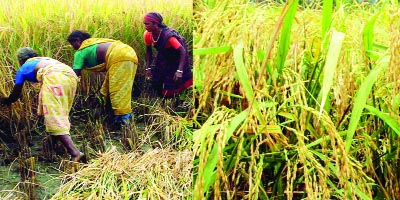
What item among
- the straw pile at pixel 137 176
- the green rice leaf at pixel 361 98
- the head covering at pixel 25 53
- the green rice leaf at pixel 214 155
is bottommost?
the straw pile at pixel 137 176

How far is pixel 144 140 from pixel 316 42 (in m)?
0.49

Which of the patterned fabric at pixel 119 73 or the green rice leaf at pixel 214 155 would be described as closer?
the green rice leaf at pixel 214 155

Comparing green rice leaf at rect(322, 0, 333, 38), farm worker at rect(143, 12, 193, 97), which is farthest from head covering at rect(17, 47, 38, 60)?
green rice leaf at rect(322, 0, 333, 38)

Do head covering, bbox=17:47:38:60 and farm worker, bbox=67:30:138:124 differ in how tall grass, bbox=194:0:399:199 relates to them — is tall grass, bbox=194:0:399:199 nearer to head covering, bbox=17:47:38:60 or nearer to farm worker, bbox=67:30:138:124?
farm worker, bbox=67:30:138:124

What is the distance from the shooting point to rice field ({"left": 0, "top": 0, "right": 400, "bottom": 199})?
1104mm

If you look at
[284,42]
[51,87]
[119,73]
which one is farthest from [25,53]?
[284,42]

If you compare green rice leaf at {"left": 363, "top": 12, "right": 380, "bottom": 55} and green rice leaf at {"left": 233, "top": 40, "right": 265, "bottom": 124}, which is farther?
green rice leaf at {"left": 363, "top": 12, "right": 380, "bottom": 55}

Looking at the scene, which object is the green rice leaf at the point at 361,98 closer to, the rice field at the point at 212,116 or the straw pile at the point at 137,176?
the rice field at the point at 212,116

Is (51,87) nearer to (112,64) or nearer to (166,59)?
(112,64)

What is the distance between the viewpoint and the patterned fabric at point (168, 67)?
3.93ft

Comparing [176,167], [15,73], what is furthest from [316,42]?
[15,73]

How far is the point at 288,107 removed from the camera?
1146mm

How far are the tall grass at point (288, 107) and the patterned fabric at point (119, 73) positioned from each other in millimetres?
149

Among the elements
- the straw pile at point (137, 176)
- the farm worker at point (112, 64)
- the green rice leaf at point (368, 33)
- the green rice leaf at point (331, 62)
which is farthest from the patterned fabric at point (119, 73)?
the green rice leaf at point (368, 33)
